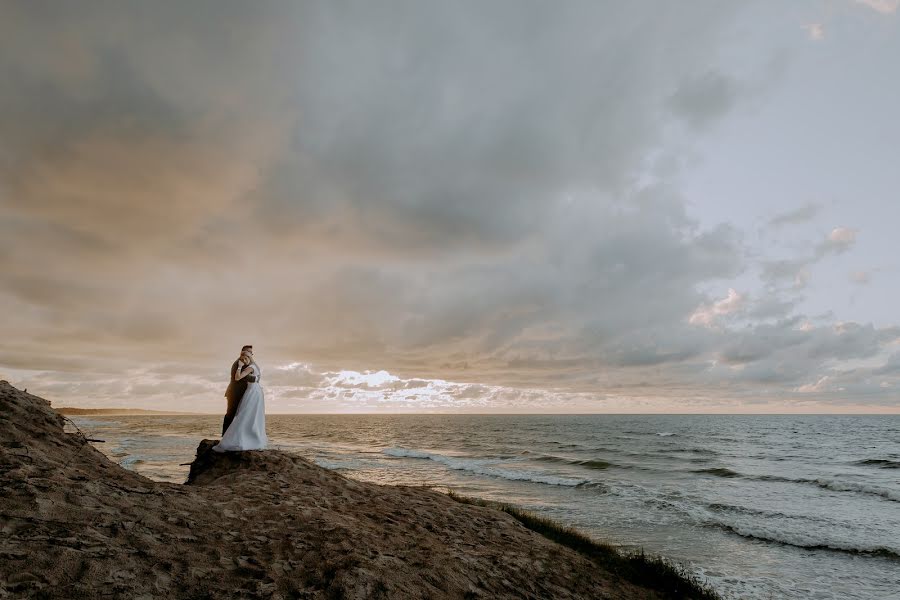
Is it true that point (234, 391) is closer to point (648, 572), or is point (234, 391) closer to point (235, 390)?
point (235, 390)

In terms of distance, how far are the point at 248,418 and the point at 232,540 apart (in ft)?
23.2

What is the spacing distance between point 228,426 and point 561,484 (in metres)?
21.3

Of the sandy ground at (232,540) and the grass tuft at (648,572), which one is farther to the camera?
the grass tuft at (648,572)

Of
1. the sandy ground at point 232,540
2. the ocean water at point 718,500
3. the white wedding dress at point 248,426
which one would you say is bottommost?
the ocean water at point 718,500

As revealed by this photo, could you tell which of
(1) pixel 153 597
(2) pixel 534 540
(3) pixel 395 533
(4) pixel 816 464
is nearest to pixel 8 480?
(1) pixel 153 597

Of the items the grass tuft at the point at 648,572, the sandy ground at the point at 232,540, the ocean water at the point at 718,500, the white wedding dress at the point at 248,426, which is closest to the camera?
the sandy ground at the point at 232,540

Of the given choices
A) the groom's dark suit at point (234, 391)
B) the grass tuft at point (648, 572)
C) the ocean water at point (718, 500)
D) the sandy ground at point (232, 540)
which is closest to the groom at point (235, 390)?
the groom's dark suit at point (234, 391)

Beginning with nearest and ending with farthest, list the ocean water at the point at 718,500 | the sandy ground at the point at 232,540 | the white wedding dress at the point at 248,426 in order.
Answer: the sandy ground at the point at 232,540 < the white wedding dress at the point at 248,426 < the ocean water at the point at 718,500

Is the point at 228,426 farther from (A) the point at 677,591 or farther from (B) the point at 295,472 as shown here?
(A) the point at 677,591

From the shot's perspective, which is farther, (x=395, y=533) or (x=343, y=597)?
(x=395, y=533)

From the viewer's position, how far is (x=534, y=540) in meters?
11.0

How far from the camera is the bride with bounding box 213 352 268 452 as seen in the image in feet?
43.8

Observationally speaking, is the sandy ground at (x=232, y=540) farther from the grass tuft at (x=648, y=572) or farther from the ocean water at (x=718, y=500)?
the ocean water at (x=718, y=500)

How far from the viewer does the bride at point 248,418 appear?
526 inches
